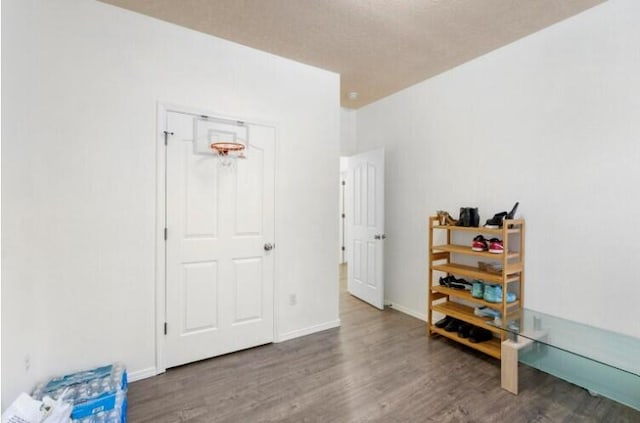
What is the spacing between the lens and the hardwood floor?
1.83 m

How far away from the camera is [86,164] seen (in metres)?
2.06

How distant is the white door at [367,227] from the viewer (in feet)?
12.0

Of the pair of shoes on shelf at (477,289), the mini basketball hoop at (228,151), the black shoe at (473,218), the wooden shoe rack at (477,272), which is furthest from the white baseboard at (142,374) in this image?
the black shoe at (473,218)

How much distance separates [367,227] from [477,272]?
1.54m

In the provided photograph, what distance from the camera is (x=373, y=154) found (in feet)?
12.3

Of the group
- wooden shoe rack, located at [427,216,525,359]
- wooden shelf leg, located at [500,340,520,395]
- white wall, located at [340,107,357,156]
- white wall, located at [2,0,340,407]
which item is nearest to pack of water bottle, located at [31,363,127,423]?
white wall, located at [2,0,340,407]

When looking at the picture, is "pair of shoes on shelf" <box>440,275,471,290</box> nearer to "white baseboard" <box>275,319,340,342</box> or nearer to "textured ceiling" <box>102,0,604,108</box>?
"white baseboard" <box>275,319,340,342</box>

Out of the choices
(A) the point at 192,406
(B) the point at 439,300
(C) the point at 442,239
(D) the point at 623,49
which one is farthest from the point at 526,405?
(D) the point at 623,49

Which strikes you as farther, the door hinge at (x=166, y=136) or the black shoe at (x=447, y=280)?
the black shoe at (x=447, y=280)

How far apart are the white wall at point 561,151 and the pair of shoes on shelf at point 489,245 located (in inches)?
11.5

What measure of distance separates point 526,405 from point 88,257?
3139 mm

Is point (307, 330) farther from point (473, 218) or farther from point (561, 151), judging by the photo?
point (561, 151)

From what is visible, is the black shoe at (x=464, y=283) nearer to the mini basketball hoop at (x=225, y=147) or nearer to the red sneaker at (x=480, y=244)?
the red sneaker at (x=480, y=244)

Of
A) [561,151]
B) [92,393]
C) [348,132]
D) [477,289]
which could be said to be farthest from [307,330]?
[348,132]
